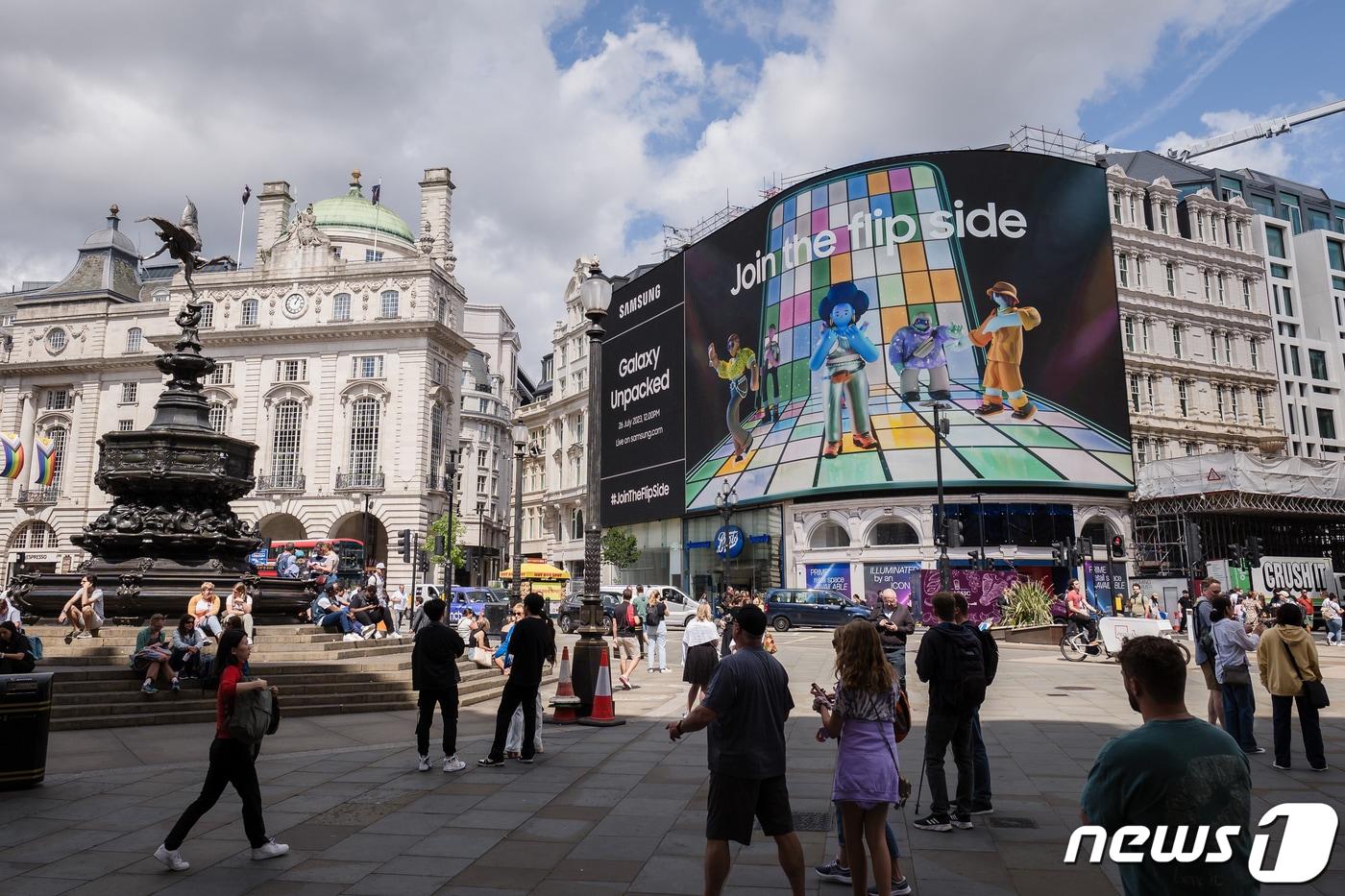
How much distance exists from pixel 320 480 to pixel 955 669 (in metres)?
58.4

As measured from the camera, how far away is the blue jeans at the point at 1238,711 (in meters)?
9.52

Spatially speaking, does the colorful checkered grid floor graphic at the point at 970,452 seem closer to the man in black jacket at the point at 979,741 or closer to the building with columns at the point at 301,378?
the building with columns at the point at 301,378

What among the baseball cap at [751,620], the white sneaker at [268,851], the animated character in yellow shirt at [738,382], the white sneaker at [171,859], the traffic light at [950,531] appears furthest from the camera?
the animated character in yellow shirt at [738,382]

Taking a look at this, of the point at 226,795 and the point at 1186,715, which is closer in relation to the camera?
the point at 1186,715

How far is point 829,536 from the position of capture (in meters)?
46.3

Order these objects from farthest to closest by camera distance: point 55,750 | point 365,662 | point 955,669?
1. point 365,662
2. point 55,750
3. point 955,669

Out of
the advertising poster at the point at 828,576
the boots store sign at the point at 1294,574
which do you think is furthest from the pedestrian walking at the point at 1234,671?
the advertising poster at the point at 828,576

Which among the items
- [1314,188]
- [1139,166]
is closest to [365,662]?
[1139,166]

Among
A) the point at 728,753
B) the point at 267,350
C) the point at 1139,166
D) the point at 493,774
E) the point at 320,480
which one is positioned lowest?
the point at 493,774

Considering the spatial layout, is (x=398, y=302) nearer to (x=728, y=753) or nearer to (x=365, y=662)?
(x=365, y=662)

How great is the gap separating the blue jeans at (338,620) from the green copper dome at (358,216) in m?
58.2

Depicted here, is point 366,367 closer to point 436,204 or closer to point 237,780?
point 436,204

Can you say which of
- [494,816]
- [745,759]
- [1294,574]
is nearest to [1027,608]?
[1294,574]

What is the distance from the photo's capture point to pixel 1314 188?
70.7 metres
